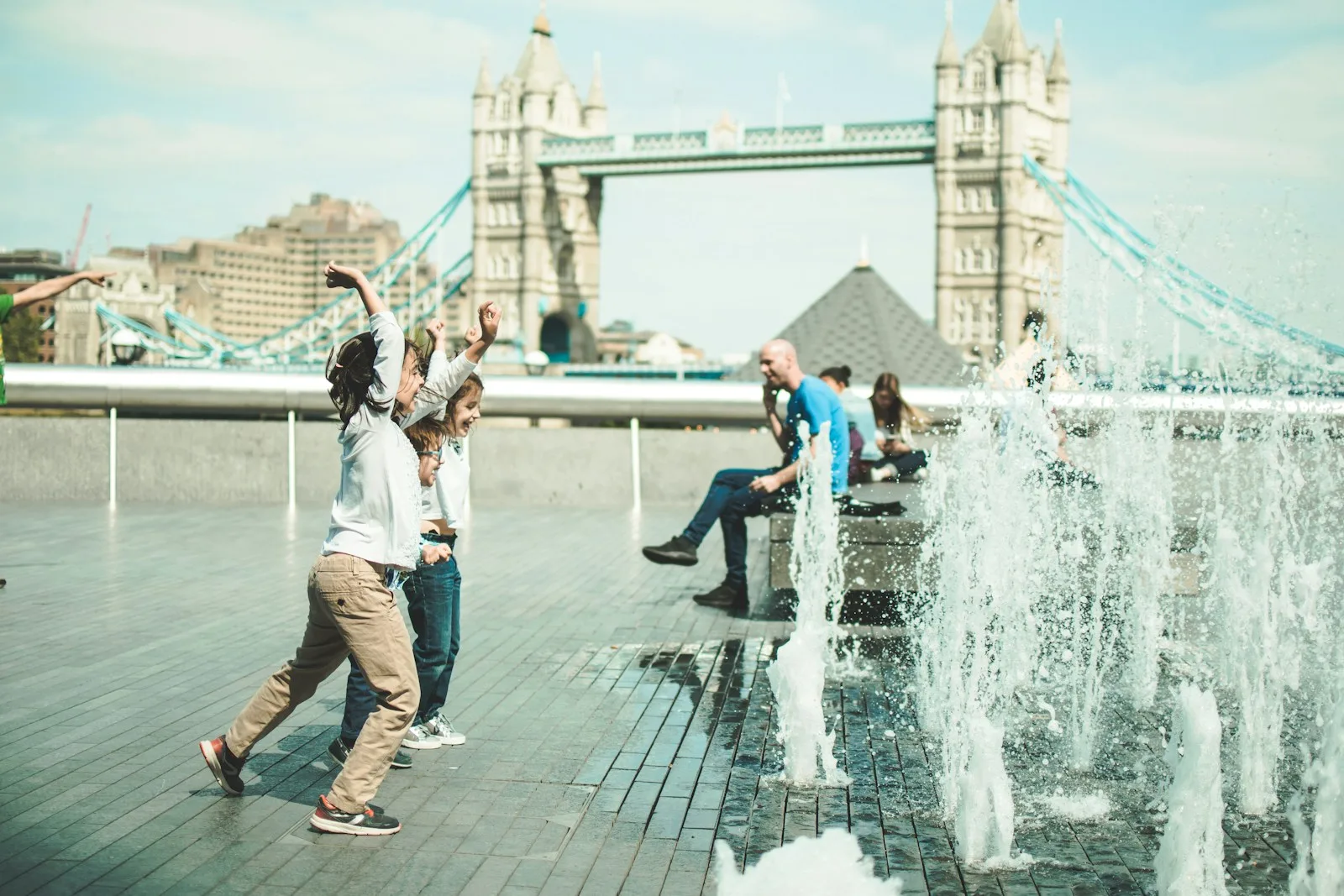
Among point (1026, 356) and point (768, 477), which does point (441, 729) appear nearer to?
point (768, 477)

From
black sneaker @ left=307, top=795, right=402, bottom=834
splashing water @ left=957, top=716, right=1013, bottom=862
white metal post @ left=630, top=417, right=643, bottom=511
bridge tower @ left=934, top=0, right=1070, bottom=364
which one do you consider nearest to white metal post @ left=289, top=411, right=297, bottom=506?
white metal post @ left=630, top=417, right=643, bottom=511

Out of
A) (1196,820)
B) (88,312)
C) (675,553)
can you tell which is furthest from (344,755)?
(88,312)

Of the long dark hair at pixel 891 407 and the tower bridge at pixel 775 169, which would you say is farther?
the tower bridge at pixel 775 169

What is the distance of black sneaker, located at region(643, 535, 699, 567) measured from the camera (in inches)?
262

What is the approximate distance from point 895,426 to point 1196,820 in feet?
20.0

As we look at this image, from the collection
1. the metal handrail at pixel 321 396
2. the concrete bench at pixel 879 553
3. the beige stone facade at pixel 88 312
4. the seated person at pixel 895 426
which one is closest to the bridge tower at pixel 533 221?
the beige stone facade at pixel 88 312

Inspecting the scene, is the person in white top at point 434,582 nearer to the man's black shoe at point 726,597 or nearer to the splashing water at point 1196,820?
the splashing water at point 1196,820

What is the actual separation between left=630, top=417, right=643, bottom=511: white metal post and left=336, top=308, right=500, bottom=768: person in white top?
7167 mm

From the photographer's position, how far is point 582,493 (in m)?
11.6

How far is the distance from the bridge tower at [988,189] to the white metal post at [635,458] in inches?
2645

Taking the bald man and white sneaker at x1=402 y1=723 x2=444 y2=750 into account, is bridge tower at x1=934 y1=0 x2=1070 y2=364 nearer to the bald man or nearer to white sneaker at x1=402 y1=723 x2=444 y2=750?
the bald man

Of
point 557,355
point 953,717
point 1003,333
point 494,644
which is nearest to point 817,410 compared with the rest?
point 494,644

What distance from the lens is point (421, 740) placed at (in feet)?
13.9

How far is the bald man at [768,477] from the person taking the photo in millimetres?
6102
